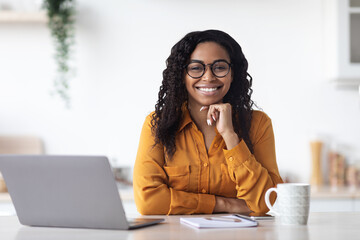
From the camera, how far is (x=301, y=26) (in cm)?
327

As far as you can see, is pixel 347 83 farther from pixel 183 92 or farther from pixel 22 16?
pixel 22 16

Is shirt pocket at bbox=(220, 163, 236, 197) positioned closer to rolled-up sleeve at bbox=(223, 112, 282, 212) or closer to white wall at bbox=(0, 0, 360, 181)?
rolled-up sleeve at bbox=(223, 112, 282, 212)

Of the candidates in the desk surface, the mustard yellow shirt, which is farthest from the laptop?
the mustard yellow shirt

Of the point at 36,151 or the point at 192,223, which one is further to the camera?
the point at 36,151

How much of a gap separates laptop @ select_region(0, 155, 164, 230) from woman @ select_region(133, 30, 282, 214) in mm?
501

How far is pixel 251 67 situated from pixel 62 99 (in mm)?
1335

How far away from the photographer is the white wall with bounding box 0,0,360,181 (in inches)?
128

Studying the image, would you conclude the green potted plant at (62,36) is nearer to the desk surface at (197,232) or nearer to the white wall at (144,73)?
the white wall at (144,73)

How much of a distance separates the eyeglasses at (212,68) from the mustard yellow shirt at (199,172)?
0.17m

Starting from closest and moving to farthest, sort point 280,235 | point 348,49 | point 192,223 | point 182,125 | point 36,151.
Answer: point 280,235 → point 192,223 → point 182,125 → point 348,49 → point 36,151

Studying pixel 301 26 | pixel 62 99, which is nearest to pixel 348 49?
pixel 301 26

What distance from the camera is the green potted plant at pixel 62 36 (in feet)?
10.2

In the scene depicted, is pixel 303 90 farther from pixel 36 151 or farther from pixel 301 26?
pixel 36 151

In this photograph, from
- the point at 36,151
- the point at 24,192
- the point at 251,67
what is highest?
the point at 251,67
